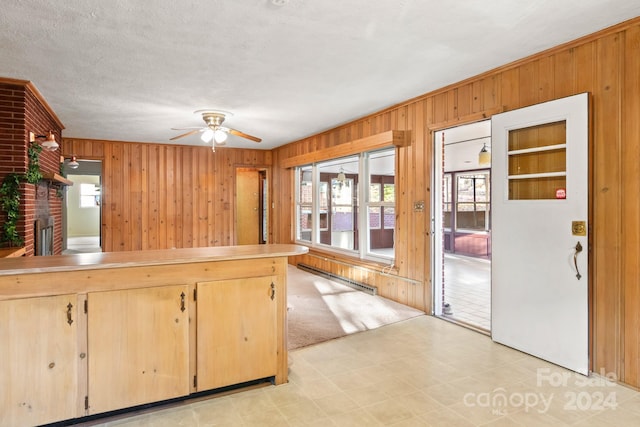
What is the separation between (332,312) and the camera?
4254 millimetres

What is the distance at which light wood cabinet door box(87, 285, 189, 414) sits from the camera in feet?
6.98

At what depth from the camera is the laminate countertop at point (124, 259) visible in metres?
1.98

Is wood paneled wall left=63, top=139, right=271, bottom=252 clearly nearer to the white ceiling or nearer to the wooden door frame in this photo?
the wooden door frame

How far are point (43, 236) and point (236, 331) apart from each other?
3.38 metres

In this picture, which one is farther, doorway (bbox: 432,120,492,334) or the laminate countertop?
doorway (bbox: 432,120,492,334)

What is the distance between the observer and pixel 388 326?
3809 millimetres

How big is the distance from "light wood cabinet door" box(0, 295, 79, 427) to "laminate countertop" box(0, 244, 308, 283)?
0.18m

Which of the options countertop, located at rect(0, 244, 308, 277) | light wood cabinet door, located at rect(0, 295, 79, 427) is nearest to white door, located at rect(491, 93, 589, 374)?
countertop, located at rect(0, 244, 308, 277)

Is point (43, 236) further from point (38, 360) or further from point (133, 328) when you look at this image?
point (133, 328)

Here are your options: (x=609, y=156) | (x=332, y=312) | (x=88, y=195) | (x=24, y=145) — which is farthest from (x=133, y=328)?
(x=88, y=195)

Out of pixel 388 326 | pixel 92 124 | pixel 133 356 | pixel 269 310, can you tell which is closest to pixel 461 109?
pixel 388 326

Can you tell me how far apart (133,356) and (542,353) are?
300cm

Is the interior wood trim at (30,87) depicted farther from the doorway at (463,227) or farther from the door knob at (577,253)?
the door knob at (577,253)

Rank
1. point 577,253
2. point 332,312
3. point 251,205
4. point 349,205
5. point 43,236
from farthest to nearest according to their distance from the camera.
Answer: point 251,205 < point 349,205 < point 43,236 < point 332,312 < point 577,253
